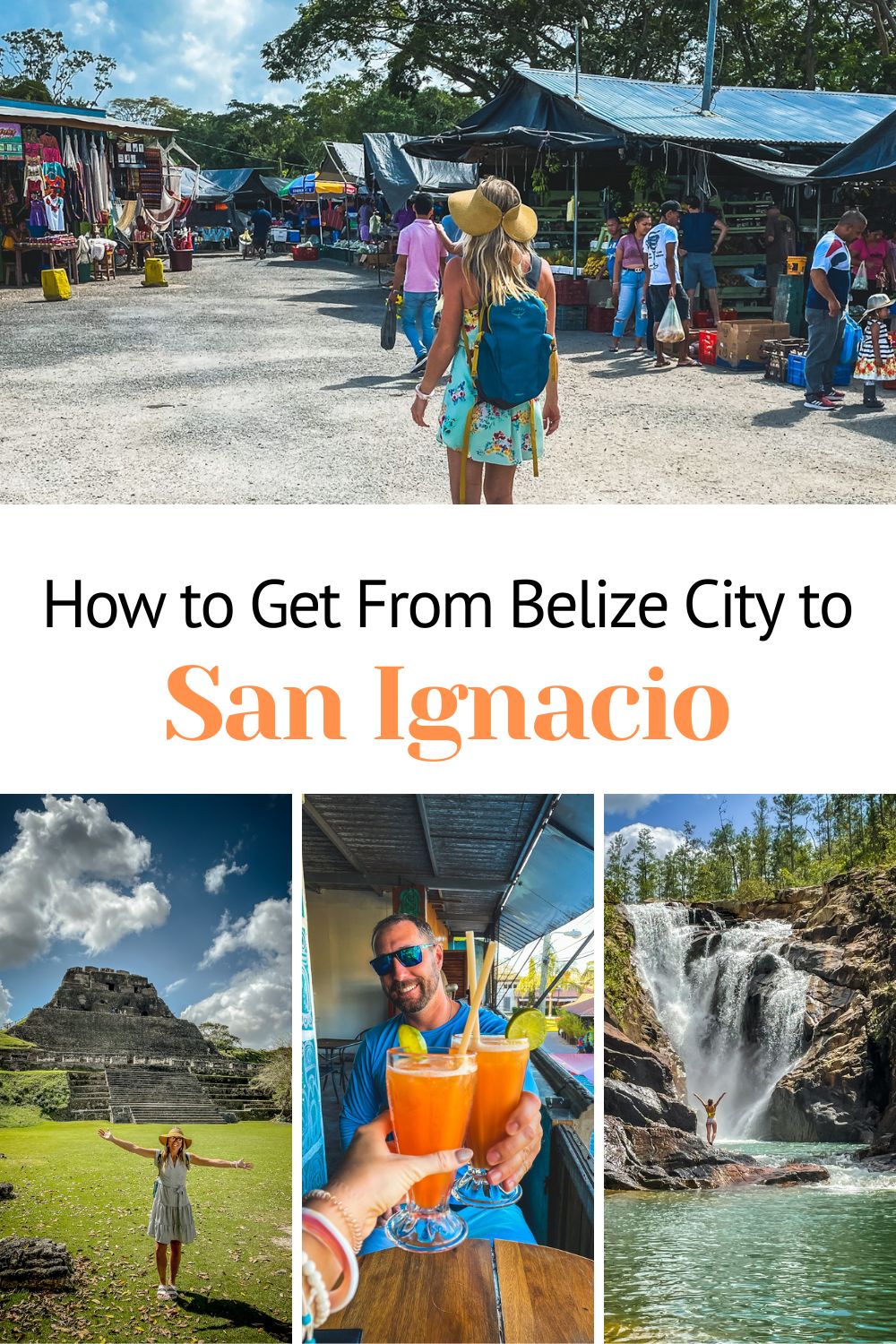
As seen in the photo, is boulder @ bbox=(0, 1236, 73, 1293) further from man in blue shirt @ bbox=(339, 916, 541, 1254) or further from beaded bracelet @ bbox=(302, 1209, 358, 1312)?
man in blue shirt @ bbox=(339, 916, 541, 1254)

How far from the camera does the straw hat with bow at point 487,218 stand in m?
4.69

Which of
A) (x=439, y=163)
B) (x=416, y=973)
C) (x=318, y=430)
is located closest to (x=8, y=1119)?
(x=416, y=973)

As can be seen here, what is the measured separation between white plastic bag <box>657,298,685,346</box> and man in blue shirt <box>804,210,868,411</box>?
1.69 metres

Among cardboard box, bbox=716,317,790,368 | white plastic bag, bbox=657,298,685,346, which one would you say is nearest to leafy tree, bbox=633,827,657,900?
white plastic bag, bbox=657,298,685,346

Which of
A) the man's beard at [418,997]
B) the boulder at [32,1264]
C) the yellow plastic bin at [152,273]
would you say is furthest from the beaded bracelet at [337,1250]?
the yellow plastic bin at [152,273]

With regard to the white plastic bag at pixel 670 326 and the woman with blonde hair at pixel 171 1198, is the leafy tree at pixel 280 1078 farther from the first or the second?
the white plastic bag at pixel 670 326

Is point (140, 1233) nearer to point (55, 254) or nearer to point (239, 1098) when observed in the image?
point (239, 1098)

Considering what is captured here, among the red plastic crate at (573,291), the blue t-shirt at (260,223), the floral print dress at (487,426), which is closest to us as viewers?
the floral print dress at (487,426)

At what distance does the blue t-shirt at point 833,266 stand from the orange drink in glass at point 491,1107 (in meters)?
7.91

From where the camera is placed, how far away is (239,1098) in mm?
3229

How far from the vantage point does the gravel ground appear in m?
7.36

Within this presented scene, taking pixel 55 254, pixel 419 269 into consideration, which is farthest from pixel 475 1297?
pixel 55 254

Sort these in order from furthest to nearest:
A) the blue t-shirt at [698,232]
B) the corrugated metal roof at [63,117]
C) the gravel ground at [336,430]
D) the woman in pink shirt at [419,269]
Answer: the corrugated metal roof at [63,117], the blue t-shirt at [698,232], the woman in pink shirt at [419,269], the gravel ground at [336,430]

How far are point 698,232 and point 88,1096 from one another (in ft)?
40.4
